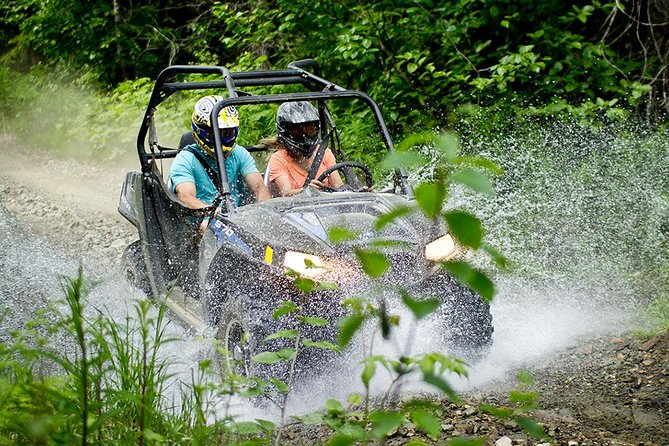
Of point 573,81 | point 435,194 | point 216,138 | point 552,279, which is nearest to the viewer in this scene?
point 435,194

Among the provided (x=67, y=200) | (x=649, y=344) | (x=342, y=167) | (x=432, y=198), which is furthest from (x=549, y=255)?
(x=67, y=200)

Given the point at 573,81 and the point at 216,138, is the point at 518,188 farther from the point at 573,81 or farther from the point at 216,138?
the point at 216,138

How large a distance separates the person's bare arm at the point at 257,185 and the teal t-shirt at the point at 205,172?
0.13 feet

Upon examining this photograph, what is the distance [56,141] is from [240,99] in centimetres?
1184

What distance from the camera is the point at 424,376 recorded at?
5.98ft

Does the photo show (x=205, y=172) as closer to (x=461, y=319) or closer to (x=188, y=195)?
(x=188, y=195)

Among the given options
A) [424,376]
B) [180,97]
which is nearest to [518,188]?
[424,376]

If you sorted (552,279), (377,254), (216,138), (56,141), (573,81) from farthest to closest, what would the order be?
(56,141) → (573,81) → (552,279) → (216,138) → (377,254)

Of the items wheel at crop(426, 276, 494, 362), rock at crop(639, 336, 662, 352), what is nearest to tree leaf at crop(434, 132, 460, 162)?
wheel at crop(426, 276, 494, 362)

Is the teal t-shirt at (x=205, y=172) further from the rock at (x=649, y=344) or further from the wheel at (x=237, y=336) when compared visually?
the rock at (x=649, y=344)

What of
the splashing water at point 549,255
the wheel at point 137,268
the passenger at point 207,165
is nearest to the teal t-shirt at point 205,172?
the passenger at point 207,165

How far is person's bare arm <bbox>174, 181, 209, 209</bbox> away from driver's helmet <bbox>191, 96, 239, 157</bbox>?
26cm

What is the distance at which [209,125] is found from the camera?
5645mm

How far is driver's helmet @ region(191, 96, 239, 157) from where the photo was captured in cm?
549
